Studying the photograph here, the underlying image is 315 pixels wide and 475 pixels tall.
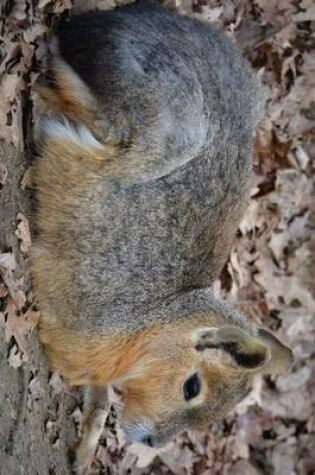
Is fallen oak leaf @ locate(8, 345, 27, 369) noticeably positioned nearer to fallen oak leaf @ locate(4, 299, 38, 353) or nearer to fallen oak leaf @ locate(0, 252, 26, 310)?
fallen oak leaf @ locate(4, 299, 38, 353)

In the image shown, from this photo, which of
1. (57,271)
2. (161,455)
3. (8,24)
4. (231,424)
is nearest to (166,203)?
(57,271)

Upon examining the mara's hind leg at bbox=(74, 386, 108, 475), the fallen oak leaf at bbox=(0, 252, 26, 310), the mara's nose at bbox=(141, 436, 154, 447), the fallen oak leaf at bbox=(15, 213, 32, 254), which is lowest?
the mara's hind leg at bbox=(74, 386, 108, 475)

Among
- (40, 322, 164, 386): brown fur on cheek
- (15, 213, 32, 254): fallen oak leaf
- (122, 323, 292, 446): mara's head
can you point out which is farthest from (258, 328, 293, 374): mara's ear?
(15, 213, 32, 254): fallen oak leaf

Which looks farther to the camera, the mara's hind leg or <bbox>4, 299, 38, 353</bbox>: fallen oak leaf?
the mara's hind leg

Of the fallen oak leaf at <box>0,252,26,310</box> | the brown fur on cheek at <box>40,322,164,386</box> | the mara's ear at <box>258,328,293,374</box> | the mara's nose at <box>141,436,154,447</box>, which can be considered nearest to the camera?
the fallen oak leaf at <box>0,252,26,310</box>

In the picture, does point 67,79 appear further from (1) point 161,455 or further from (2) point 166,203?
(1) point 161,455

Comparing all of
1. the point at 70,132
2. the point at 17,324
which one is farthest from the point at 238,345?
the point at 70,132
